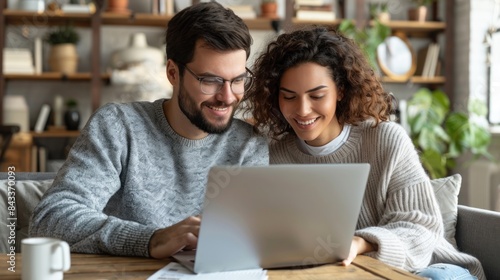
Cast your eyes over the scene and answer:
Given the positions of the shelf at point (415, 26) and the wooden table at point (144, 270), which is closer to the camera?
the wooden table at point (144, 270)

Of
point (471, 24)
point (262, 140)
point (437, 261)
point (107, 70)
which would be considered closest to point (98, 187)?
point (262, 140)

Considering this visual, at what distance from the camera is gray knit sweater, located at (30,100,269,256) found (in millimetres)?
1548

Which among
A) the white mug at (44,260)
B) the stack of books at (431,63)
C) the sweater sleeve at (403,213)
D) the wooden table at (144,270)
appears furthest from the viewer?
the stack of books at (431,63)

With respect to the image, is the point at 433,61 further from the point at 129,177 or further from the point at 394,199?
the point at 129,177

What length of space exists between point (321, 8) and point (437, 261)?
353 centimetres

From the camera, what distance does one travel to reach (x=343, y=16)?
5523 millimetres

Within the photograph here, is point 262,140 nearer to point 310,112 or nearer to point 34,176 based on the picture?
point 310,112

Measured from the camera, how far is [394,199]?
73.6 inches

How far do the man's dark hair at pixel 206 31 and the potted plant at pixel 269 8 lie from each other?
3348 millimetres

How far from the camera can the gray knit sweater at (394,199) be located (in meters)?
1.73

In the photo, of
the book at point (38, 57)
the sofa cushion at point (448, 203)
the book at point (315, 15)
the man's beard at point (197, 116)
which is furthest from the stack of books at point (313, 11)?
the man's beard at point (197, 116)

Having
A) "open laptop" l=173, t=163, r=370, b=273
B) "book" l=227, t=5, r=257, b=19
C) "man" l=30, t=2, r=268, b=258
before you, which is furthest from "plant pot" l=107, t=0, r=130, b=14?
"open laptop" l=173, t=163, r=370, b=273

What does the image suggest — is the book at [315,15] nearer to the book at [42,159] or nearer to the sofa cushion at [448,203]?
the book at [42,159]

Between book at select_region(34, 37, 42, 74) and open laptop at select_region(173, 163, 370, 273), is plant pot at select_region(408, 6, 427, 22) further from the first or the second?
open laptop at select_region(173, 163, 370, 273)
